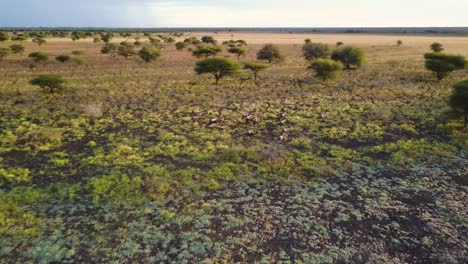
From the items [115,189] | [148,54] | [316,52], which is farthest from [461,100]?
[148,54]

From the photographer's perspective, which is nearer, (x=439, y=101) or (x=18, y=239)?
(x=18, y=239)

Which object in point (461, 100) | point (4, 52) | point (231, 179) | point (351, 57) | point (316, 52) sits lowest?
point (231, 179)

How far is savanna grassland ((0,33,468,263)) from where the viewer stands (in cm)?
930

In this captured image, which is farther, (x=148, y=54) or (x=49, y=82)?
(x=148, y=54)

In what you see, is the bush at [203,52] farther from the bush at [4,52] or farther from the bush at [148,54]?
the bush at [4,52]

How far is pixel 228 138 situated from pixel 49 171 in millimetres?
7928


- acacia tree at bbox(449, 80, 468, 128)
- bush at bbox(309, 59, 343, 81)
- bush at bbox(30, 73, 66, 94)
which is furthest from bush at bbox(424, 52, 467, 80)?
bush at bbox(30, 73, 66, 94)

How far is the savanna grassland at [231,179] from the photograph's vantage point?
30.5ft

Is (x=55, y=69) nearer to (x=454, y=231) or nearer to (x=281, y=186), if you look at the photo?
(x=281, y=186)

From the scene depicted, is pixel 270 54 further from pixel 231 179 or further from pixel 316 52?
pixel 231 179

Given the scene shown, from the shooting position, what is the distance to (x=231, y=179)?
43.0 ft

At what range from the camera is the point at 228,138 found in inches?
693

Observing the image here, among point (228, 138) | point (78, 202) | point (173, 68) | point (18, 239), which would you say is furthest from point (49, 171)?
point (173, 68)

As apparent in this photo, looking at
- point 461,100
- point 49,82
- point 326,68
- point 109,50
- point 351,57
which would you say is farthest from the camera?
point 109,50
